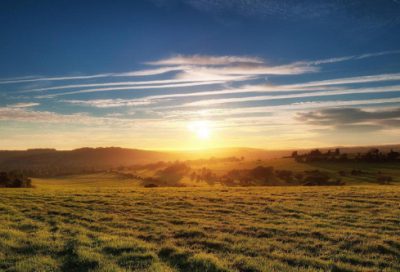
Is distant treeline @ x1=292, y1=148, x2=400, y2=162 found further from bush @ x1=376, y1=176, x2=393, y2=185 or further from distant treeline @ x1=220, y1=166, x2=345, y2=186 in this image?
bush @ x1=376, y1=176, x2=393, y2=185

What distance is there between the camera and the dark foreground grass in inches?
343

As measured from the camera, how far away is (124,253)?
955cm

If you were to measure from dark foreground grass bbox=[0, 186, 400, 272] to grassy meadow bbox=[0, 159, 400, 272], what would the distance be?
0.04 metres

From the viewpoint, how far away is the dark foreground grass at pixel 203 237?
871 cm

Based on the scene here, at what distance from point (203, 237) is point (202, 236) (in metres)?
0.24

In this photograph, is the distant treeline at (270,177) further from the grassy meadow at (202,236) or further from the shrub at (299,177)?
the grassy meadow at (202,236)

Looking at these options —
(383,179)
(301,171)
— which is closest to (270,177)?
(301,171)

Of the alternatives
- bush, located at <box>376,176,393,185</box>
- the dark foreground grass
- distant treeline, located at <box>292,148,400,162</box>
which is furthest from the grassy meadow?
distant treeline, located at <box>292,148,400,162</box>

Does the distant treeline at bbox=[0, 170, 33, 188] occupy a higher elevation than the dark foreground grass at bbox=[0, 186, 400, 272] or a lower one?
lower

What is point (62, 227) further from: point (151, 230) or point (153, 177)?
point (153, 177)

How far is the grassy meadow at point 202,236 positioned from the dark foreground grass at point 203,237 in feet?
0.13

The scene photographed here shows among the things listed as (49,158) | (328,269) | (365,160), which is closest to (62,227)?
(328,269)

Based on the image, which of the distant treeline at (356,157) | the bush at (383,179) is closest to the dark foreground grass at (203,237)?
the bush at (383,179)

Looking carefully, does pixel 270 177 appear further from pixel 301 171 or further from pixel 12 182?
pixel 12 182
